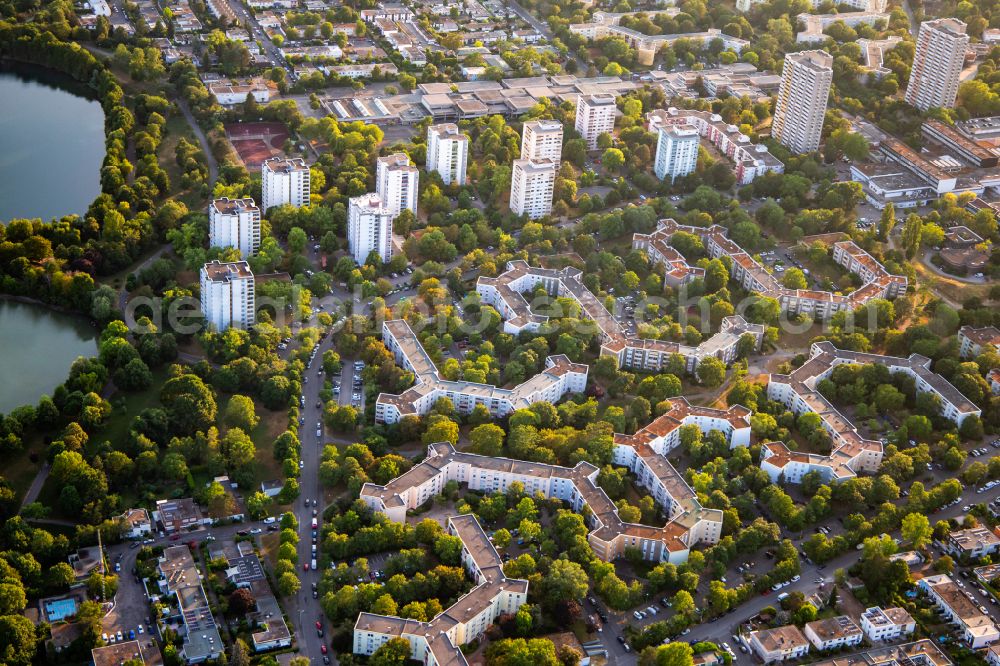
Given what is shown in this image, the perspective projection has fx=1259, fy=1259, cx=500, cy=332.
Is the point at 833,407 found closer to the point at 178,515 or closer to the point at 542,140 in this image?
the point at 542,140

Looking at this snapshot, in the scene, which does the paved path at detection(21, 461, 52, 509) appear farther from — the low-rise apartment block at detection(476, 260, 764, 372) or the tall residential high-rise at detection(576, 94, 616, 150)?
the tall residential high-rise at detection(576, 94, 616, 150)

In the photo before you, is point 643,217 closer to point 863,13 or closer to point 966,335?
point 966,335

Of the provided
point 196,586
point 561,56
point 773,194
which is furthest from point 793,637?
point 561,56

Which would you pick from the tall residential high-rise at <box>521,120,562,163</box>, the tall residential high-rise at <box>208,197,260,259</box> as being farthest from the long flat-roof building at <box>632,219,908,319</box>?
the tall residential high-rise at <box>208,197,260,259</box>

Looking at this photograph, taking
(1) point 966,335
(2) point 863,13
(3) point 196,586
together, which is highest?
(2) point 863,13

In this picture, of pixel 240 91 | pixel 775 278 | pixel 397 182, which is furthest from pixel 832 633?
pixel 240 91

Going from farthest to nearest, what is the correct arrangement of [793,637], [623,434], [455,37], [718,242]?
1. [455,37]
2. [718,242]
3. [623,434]
4. [793,637]
